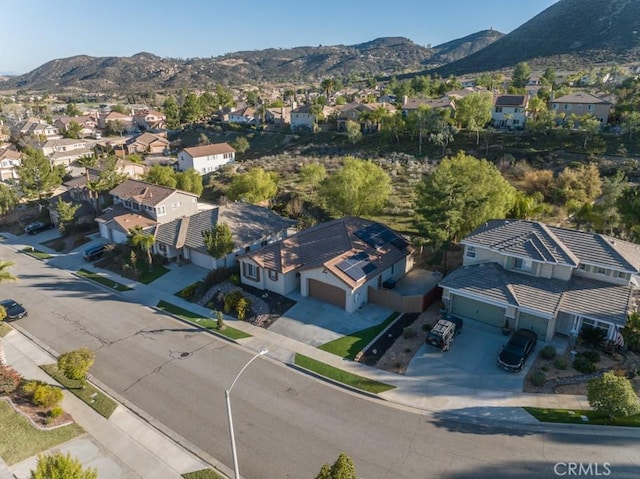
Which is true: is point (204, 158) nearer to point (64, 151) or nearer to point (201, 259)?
point (64, 151)

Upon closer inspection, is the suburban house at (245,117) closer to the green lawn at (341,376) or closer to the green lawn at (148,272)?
the green lawn at (148,272)

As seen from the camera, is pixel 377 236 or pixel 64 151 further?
pixel 64 151

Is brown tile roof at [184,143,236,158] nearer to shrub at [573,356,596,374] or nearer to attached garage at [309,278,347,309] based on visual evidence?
attached garage at [309,278,347,309]

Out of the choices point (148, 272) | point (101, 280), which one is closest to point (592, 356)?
point (148, 272)

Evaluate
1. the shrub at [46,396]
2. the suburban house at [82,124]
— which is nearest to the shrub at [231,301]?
the shrub at [46,396]

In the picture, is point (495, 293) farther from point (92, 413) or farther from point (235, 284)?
point (92, 413)

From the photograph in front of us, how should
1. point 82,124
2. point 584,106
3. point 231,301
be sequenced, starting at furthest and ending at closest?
1. point 82,124
2. point 584,106
3. point 231,301
